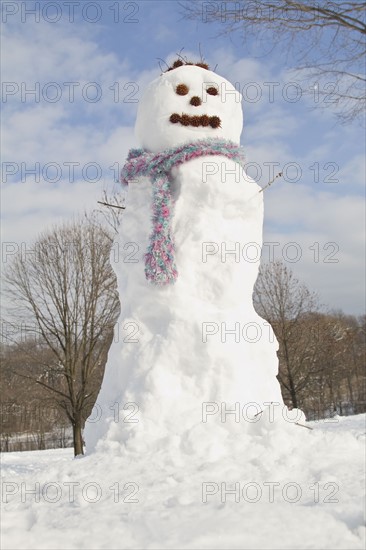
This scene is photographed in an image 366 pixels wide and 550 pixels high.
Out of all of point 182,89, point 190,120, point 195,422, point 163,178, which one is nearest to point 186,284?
point 163,178

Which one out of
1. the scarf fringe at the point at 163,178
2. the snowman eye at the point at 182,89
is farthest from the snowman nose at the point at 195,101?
the scarf fringe at the point at 163,178

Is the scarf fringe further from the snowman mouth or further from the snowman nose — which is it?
the snowman nose

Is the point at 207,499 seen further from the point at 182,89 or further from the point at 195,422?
the point at 182,89

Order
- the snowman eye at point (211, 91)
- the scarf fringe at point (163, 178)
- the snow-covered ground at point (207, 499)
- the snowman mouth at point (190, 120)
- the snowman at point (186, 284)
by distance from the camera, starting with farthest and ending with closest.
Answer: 1. the snowman eye at point (211, 91)
2. the snowman mouth at point (190, 120)
3. the scarf fringe at point (163, 178)
4. the snowman at point (186, 284)
5. the snow-covered ground at point (207, 499)

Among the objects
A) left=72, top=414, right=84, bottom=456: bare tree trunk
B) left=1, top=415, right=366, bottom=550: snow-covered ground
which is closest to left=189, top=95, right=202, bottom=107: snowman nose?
left=1, top=415, right=366, bottom=550: snow-covered ground

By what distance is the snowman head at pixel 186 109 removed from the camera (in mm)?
5523

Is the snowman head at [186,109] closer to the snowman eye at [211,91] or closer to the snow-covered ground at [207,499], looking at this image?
the snowman eye at [211,91]

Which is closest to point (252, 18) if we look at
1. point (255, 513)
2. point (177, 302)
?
point (177, 302)

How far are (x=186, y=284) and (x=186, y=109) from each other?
81.9 inches

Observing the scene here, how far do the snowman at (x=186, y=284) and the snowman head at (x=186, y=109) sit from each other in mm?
13

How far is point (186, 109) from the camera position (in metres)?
5.57

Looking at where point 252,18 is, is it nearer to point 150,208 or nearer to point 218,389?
point 150,208

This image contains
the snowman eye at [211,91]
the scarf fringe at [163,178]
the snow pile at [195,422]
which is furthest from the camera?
the snowman eye at [211,91]

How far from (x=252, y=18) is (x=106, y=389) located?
5238mm
